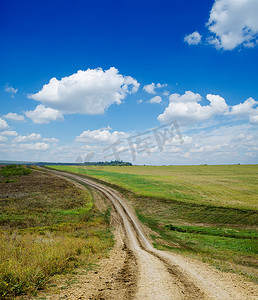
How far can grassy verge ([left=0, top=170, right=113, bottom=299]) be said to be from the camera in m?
7.59

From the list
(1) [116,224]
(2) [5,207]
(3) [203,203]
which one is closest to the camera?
(1) [116,224]

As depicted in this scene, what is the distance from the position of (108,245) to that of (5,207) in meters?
21.6

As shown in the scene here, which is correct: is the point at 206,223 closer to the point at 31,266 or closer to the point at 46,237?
the point at 46,237

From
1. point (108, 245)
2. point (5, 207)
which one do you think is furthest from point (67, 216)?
point (108, 245)

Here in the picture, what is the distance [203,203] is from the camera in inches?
1267

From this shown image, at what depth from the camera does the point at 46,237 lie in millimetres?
16844

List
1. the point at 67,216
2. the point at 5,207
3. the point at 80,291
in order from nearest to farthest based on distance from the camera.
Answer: the point at 80,291 < the point at 67,216 < the point at 5,207

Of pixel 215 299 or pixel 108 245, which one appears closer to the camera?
pixel 215 299

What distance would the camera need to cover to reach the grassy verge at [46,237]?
7.59 meters

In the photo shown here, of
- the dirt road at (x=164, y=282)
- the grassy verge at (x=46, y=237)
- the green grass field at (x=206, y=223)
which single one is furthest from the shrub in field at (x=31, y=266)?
the green grass field at (x=206, y=223)

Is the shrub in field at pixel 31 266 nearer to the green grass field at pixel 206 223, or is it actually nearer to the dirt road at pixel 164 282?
the dirt road at pixel 164 282

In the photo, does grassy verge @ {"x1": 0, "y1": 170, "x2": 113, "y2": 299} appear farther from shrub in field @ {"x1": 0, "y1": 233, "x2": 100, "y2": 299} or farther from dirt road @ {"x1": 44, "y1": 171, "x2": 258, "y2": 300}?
dirt road @ {"x1": 44, "y1": 171, "x2": 258, "y2": 300}

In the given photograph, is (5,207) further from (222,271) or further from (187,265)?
(222,271)

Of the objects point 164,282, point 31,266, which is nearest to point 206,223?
point 164,282
